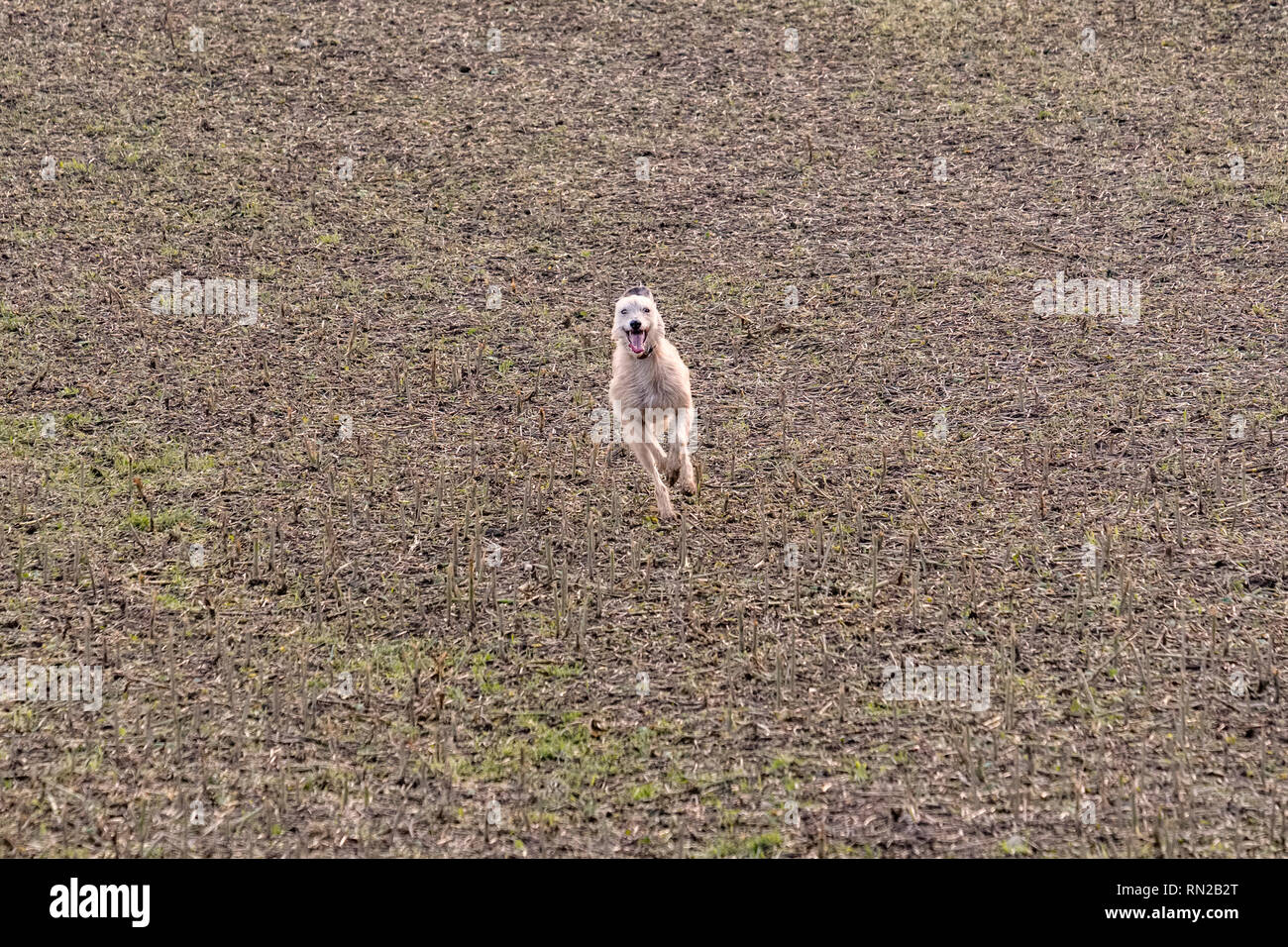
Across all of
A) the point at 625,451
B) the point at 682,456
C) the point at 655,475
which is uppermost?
the point at 625,451

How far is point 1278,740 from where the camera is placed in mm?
6332

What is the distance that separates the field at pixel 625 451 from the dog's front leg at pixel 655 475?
93mm

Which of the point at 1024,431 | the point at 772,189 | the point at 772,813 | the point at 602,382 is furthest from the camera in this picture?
the point at 772,189

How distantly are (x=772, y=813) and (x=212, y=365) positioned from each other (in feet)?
21.6

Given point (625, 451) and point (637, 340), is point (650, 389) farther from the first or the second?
point (625, 451)

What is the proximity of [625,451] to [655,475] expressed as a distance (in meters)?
0.99

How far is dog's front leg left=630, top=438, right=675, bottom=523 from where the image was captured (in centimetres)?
863

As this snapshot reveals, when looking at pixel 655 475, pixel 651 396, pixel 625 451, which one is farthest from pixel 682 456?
pixel 625 451

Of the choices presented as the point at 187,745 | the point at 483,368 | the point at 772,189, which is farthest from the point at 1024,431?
the point at 187,745

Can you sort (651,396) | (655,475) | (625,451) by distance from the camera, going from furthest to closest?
(625,451)
(651,396)
(655,475)

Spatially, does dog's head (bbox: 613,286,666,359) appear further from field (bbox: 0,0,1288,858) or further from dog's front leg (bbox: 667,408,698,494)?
field (bbox: 0,0,1288,858)

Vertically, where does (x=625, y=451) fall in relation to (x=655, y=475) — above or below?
above

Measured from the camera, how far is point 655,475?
8.65m
